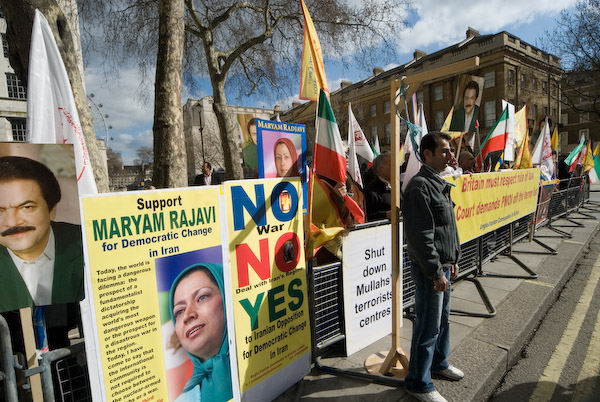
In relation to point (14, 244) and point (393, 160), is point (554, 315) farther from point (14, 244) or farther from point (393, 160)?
point (14, 244)

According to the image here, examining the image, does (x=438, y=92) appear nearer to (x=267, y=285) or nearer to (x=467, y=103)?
(x=467, y=103)

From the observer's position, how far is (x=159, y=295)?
6.61ft

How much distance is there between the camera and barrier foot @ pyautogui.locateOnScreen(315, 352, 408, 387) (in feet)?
9.23

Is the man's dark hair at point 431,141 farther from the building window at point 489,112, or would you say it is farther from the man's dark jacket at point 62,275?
Result: the building window at point 489,112

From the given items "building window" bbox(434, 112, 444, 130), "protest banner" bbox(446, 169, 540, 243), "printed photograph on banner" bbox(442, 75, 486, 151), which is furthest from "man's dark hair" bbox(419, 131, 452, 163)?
"building window" bbox(434, 112, 444, 130)

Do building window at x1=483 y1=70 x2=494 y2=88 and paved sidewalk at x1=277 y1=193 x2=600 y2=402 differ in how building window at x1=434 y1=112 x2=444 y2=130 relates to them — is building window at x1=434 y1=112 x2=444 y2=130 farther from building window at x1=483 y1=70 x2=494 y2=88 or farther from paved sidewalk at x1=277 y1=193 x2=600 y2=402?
paved sidewalk at x1=277 y1=193 x2=600 y2=402

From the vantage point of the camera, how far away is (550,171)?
362 inches

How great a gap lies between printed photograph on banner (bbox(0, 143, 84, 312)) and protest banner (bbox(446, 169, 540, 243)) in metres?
3.43

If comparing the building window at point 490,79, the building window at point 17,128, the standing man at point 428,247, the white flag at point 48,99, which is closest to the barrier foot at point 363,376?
the standing man at point 428,247

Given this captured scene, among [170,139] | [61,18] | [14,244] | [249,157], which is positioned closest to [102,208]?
[14,244]

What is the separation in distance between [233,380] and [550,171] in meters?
10.1

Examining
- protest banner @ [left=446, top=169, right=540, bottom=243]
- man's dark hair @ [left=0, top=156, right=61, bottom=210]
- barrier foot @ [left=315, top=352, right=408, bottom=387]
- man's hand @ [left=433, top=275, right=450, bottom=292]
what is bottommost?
barrier foot @ [left=315, top=352, right=408, bottom=387]

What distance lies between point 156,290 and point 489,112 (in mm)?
40291

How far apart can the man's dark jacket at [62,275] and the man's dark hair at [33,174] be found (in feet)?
0.43
